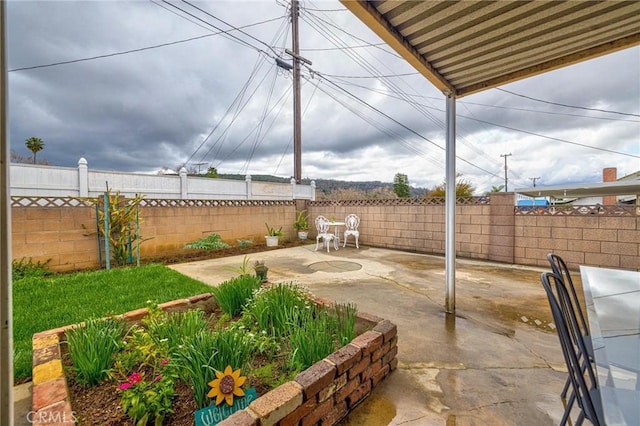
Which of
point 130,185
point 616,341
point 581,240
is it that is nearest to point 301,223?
point 130,185

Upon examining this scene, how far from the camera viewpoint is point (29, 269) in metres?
4.14

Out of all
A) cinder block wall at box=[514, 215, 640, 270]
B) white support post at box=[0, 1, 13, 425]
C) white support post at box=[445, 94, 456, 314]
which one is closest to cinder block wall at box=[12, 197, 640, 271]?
cinder block wall at box=[514, 215, 640, 270]

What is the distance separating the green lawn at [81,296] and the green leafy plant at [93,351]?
0.53 meters

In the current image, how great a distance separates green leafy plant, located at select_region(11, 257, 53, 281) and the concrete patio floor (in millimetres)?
2030

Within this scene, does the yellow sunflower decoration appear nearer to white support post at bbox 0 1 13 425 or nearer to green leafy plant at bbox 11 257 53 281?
white support post at bbox 0 1 13 425

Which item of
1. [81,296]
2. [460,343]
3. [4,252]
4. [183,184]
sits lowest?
[460,343]

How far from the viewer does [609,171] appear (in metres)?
11.6

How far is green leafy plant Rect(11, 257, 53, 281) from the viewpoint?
3969 millimetres

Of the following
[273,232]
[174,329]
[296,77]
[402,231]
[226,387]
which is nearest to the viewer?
[226,387]

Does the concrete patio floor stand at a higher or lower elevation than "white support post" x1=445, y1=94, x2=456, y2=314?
lower

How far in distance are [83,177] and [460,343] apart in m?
8.54

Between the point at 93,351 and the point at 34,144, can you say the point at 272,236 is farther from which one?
the point at 34,144

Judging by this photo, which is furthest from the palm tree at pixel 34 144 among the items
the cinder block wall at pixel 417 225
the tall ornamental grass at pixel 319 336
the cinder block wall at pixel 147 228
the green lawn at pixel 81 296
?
the tall ornamental grass at pixel 319 336

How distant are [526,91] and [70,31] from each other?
11.9 meters
